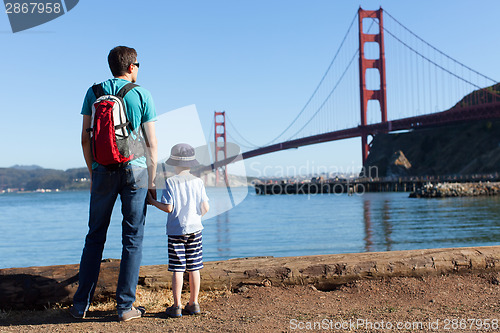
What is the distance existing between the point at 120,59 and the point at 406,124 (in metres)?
38.4

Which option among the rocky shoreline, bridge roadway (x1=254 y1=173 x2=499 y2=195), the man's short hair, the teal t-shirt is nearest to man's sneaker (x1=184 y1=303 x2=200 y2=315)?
the teal t-shirt

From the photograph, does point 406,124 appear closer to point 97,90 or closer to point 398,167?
point 398,167

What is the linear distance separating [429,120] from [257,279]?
119 ft

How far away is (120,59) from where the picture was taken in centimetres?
250

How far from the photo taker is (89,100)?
2463 mm

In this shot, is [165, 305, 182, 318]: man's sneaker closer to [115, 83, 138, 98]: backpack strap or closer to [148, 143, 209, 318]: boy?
[148, 143, 209, 318]: boy

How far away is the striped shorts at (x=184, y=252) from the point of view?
2605mm

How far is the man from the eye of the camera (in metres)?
2.44

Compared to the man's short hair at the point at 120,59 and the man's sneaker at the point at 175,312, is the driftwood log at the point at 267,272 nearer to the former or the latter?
the man's sneaker at the point at 175,312

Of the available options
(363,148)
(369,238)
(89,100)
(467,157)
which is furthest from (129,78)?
(467,157)

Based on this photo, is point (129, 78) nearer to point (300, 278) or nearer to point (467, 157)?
point (300, 278)

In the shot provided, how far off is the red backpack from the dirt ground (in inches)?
32.9

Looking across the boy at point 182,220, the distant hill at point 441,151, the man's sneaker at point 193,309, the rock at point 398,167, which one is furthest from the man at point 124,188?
the rock at point 398,167

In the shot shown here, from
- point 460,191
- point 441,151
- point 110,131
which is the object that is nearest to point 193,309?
point 110,131
